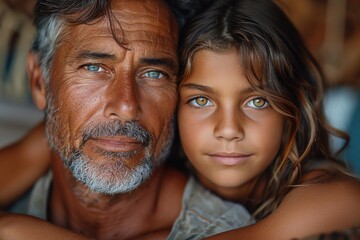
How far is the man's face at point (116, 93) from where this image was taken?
209cm

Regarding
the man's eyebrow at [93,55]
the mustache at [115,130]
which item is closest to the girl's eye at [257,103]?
the mustache at [115,130]

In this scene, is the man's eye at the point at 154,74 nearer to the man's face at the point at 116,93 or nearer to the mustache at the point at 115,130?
the man's face at the point at 116,93

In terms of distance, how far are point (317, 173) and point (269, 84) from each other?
0.34 meters

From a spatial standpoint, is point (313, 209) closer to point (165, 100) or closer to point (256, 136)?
point (256, 136)

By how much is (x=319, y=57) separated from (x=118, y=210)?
7.11ft

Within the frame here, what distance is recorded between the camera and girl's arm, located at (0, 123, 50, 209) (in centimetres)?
253

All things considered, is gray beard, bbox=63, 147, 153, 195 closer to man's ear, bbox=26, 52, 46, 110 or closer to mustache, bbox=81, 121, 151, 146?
mustache, bbox=81, 121, 151, 146

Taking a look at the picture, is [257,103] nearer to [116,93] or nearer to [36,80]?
[116,93]

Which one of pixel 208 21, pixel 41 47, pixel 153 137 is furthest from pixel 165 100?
pixel 41 47

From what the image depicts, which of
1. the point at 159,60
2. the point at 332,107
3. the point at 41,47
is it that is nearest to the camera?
the point at 159,60

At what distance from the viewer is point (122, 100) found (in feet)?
6.76

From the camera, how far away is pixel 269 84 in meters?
2.21

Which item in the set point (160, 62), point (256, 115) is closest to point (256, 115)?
point (256, 115)

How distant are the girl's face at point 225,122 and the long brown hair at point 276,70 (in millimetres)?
36
